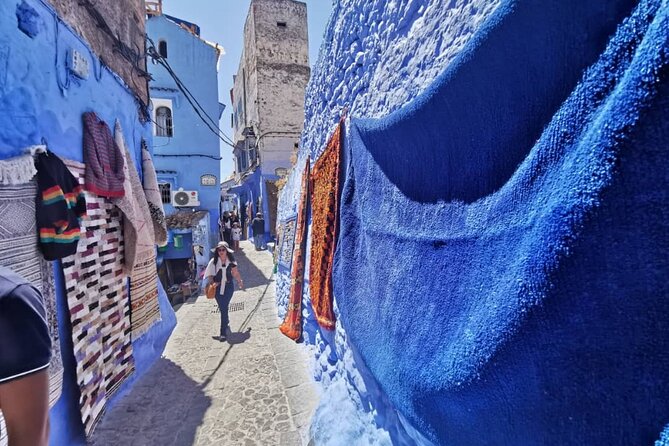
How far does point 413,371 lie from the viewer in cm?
118

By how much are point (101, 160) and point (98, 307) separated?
135cm

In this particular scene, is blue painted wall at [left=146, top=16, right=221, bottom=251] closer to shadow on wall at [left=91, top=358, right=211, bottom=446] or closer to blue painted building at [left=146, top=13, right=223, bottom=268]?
blue painted building at [left=146, top=13, right=223, bottom=268]

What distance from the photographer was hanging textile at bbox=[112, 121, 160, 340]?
3281 millimetres

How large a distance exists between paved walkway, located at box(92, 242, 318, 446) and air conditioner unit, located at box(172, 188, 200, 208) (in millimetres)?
8081

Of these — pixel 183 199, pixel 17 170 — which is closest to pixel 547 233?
pixel 17 170

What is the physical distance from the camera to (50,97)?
2.35 meters

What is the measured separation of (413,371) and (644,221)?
861 mm

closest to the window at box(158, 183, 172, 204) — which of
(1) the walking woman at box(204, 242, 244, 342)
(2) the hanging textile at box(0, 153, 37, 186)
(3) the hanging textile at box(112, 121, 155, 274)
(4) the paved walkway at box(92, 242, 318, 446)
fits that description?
(4) the paved walkway at box(92, 242, 318, 446)

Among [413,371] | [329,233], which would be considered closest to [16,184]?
[329,233]

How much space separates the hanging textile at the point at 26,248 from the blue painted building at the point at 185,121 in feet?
35.5

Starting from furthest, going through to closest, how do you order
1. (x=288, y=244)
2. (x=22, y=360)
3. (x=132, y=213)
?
(x=288, y=244), (x=132, y=213), (x=22, y=360)

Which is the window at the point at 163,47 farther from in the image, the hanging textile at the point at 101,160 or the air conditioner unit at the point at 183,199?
the hanging textile at the point at 101,160

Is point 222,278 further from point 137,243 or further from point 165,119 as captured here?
point 165,119

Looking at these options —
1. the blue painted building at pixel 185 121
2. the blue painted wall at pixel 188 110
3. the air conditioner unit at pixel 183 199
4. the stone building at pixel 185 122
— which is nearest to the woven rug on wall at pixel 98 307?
the stone building at pixel 185 122
